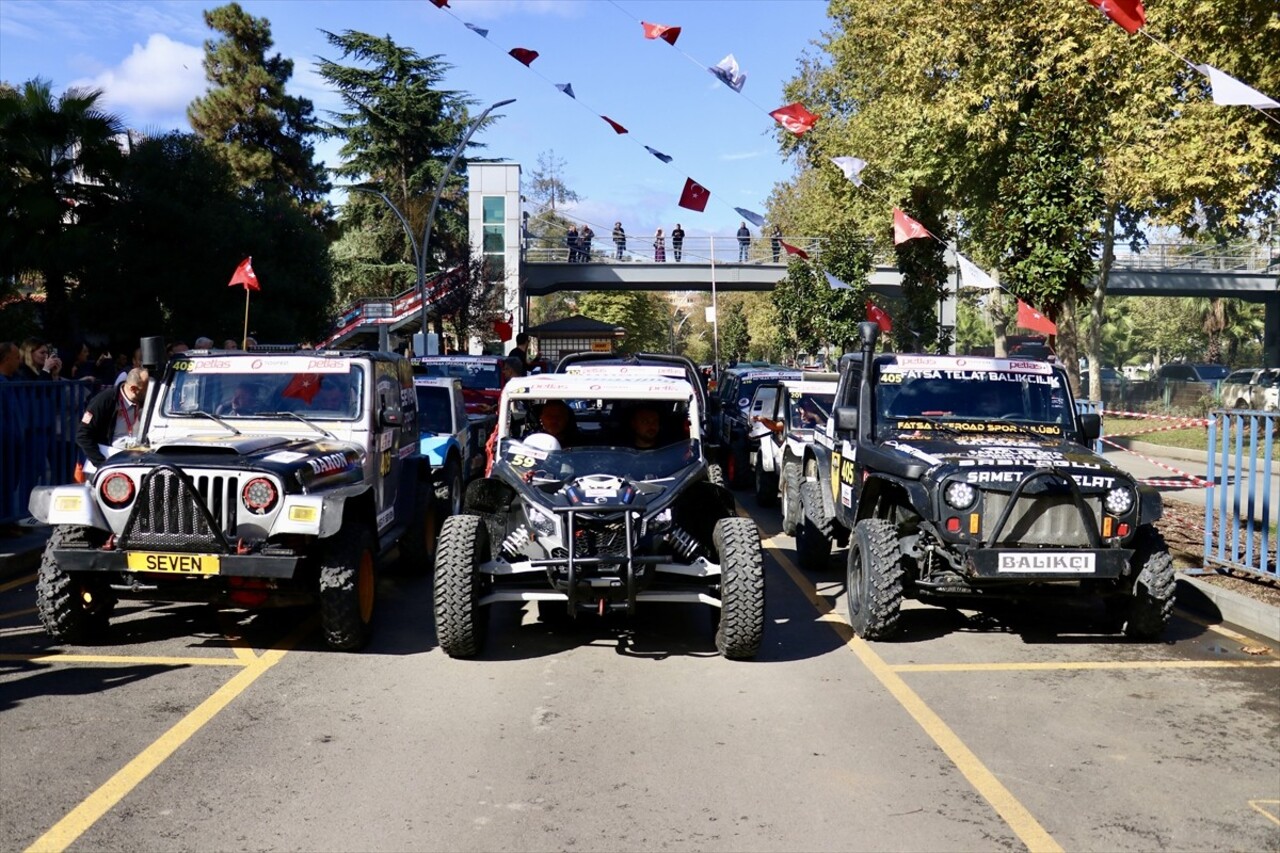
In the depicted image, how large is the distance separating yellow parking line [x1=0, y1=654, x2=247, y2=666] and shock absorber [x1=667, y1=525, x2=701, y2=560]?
279cm

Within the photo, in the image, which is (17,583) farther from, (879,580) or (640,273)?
(640,273)

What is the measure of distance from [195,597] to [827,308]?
34462 millimetres

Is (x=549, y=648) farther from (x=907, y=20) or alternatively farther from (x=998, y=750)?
(x=907, y=20)

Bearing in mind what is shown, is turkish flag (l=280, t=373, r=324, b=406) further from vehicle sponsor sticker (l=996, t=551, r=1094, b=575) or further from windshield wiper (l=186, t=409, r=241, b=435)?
vehicle sponsor sticker (l=996, t=551, r=1094, b=575)

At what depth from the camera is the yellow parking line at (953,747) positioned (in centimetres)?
502

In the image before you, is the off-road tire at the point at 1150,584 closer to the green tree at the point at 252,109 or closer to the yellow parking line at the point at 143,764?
the yellow parking line at the point at 143,764

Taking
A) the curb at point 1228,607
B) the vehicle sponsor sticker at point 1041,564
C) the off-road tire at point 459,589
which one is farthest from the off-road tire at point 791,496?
the off-road tire at point 459,589

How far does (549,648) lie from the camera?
27.4 feet

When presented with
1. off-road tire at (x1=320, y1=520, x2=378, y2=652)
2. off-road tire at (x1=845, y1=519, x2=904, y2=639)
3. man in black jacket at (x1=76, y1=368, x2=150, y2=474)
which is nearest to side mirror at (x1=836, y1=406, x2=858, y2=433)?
off-road tire at (x1=845, y1=519, x2=904, y2=639)

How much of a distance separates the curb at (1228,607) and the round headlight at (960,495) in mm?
2543

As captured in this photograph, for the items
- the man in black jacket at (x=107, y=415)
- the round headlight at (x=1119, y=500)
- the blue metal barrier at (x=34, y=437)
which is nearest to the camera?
the round headlight at (x=1119, y=500)

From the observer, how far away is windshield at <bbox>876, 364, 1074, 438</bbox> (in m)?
9.68

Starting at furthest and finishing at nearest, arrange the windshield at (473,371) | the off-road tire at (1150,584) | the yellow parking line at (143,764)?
1. the windshield at (473,371)
2. the off-road tire at (1150,584)
3. the yellow parking line at (143,764)

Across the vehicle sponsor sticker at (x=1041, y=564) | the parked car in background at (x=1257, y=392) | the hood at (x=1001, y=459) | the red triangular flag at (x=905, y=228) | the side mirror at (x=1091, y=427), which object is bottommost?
the vehicle sponsor sticker at (x=1041, y=564)
